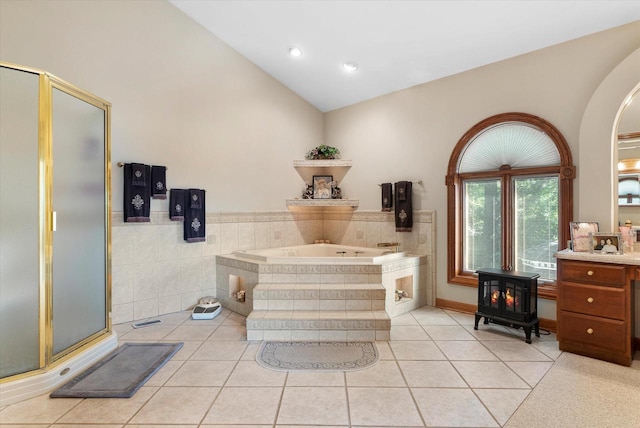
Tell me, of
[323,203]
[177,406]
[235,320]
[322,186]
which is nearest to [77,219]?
[177,406]

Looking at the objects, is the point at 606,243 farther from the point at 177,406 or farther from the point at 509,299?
the point at 177,406

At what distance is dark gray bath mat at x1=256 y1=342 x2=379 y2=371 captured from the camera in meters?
2.71

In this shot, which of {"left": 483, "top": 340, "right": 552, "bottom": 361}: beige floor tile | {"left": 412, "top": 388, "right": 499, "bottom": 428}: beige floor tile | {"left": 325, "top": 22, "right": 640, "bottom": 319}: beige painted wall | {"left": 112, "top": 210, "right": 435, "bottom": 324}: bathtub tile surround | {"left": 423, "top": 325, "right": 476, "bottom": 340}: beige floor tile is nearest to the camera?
{"left": 412, "top": 388, "right": 499, "bottom": 428}: beige floor tile

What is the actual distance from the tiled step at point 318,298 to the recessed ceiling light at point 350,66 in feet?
9.45

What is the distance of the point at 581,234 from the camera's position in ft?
10.0

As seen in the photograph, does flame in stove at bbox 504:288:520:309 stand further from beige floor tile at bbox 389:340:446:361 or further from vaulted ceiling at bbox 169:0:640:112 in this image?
vaulted ceiling at bbox 169:0:640:112

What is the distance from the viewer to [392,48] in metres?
3.94

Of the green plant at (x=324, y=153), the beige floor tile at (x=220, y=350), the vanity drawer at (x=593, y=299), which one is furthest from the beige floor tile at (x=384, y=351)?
the green plant at (x=324, y=153)

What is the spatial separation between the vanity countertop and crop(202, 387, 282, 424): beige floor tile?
268cm

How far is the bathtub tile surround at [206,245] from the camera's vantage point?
3.75 meters

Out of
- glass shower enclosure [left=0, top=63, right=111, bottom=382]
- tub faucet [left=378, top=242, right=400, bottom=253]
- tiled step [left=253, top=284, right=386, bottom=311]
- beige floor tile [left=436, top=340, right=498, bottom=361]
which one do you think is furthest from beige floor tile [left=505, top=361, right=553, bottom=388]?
glass shower enclosure [left=0, top=63, right=111, bottom=382]

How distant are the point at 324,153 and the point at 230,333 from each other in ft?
10.3

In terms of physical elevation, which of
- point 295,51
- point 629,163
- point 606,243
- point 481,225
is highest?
point 295,51

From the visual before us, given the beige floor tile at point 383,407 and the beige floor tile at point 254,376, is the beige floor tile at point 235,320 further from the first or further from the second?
the beige floor tile at point 383,407
